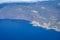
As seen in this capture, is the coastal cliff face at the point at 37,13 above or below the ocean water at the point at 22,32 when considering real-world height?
above

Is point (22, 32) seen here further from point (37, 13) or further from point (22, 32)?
point (37, 13)

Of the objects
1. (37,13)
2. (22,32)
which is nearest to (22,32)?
(22,32)

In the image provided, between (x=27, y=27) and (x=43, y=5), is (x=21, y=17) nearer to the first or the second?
(x=27, y=27)

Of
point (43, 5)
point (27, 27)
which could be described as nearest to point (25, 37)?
point (27, 27)

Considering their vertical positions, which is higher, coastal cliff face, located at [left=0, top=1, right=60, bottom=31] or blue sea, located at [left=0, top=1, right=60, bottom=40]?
coastal cliff face, located at [left=0, top=1, right=60, bottom=31]

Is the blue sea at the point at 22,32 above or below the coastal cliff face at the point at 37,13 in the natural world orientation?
below
